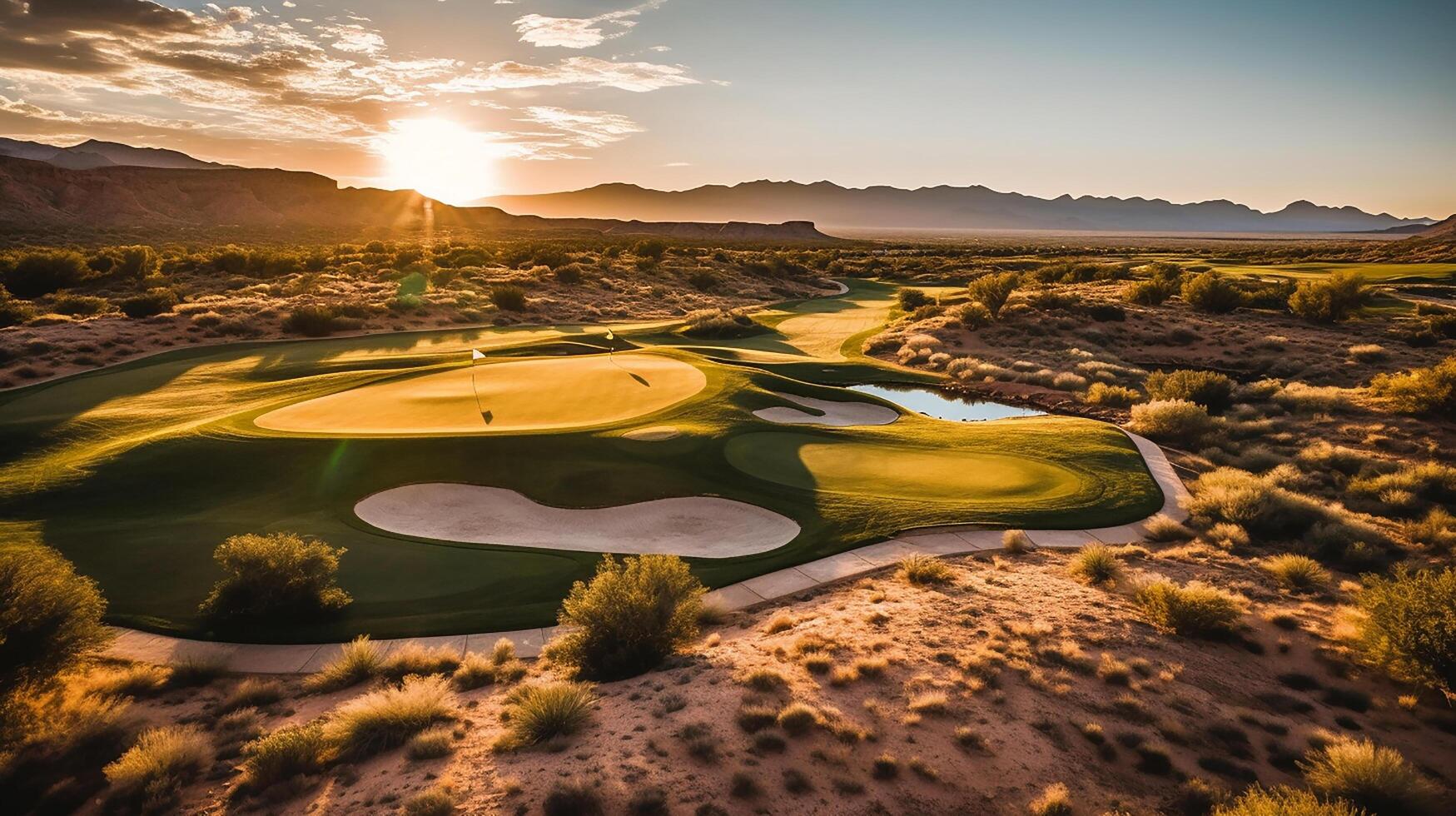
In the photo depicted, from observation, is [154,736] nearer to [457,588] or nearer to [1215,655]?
[457,588]

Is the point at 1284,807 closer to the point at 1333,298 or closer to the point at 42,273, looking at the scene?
the point at 1333,298

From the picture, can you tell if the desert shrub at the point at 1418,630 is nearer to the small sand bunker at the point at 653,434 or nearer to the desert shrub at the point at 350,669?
the small sand bunker at the point at 653,434

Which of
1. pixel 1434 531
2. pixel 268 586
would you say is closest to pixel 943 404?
pixel 1434 531

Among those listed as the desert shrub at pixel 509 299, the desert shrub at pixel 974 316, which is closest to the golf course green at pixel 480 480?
the desert shrub at pixel 974 316

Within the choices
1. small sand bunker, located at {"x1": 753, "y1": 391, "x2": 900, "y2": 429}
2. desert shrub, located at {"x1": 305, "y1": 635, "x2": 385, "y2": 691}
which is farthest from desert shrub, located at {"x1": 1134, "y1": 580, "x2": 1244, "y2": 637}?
desert shrub, located at {"x1": 305, "y1": 635, "x2": 385, "y2": 691}

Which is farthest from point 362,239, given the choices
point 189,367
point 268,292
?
point 189,367

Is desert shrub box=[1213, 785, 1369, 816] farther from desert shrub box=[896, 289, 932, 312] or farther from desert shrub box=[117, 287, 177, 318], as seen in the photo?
desert shrub box=[896, 289, 932, 312]
